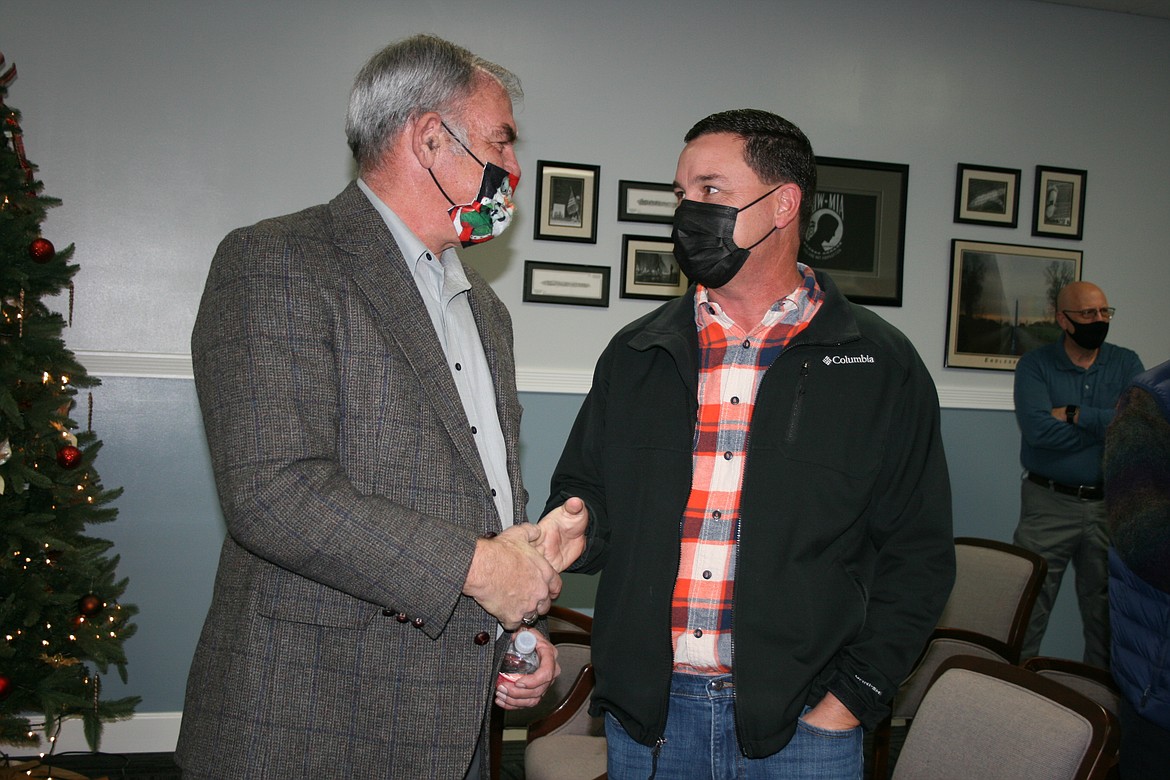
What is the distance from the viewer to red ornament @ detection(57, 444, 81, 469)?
3.28 meters

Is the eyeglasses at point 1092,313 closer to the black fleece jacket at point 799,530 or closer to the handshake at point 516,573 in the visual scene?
the black fleece jacket at point 799,530

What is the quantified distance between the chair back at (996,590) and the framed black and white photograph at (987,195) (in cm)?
206

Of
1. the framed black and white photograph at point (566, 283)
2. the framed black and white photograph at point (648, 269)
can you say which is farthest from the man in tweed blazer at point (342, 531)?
the framed black and white photograph at point (648, 269)

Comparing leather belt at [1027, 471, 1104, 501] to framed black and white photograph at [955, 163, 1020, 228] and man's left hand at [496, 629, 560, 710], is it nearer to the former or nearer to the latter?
framed black and white photograph at [955, 163, 1020, 228]

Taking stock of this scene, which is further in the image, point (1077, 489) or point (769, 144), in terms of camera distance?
point (1077, 489)

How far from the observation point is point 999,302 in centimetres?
497

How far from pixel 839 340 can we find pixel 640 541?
524mm

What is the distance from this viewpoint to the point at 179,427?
4188mm

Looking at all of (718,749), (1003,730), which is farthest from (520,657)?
(1003,730)

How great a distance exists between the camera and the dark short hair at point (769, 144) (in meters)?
1.81

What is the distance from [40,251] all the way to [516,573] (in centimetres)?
268

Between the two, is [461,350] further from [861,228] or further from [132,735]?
[861,228]

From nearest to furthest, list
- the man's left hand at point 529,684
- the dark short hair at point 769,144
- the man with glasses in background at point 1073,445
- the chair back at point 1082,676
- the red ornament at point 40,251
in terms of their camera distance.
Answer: the man's left hand at point 529,684 < the dark short hair at point 769,144 < the chair back at point 1082,676 < the red ornament at point 40,251 < the man with glasses in background at point 1073,445

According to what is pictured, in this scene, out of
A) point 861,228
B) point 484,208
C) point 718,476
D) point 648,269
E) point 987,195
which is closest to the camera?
point 718,476
